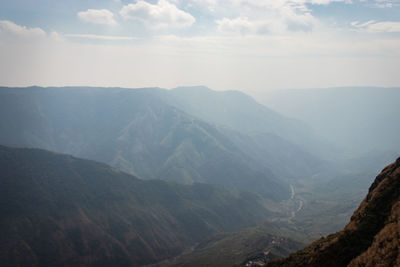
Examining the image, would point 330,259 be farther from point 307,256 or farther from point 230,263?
point 230,263

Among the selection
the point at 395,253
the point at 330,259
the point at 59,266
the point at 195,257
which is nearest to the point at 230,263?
the point at 195,257

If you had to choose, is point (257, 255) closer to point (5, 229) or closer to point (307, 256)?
point (307, 256)

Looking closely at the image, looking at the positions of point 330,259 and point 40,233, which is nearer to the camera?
point 330,259

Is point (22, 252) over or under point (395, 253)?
under

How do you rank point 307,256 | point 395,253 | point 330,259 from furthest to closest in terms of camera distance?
point 307,256
point 330,259
point 395,253

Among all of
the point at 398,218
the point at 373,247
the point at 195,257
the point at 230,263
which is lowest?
the point at 195,257

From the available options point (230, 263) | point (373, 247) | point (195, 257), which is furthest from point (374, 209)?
point (195, 257)

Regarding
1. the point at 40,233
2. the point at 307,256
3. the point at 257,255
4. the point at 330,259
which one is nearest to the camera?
the point at 330,259
